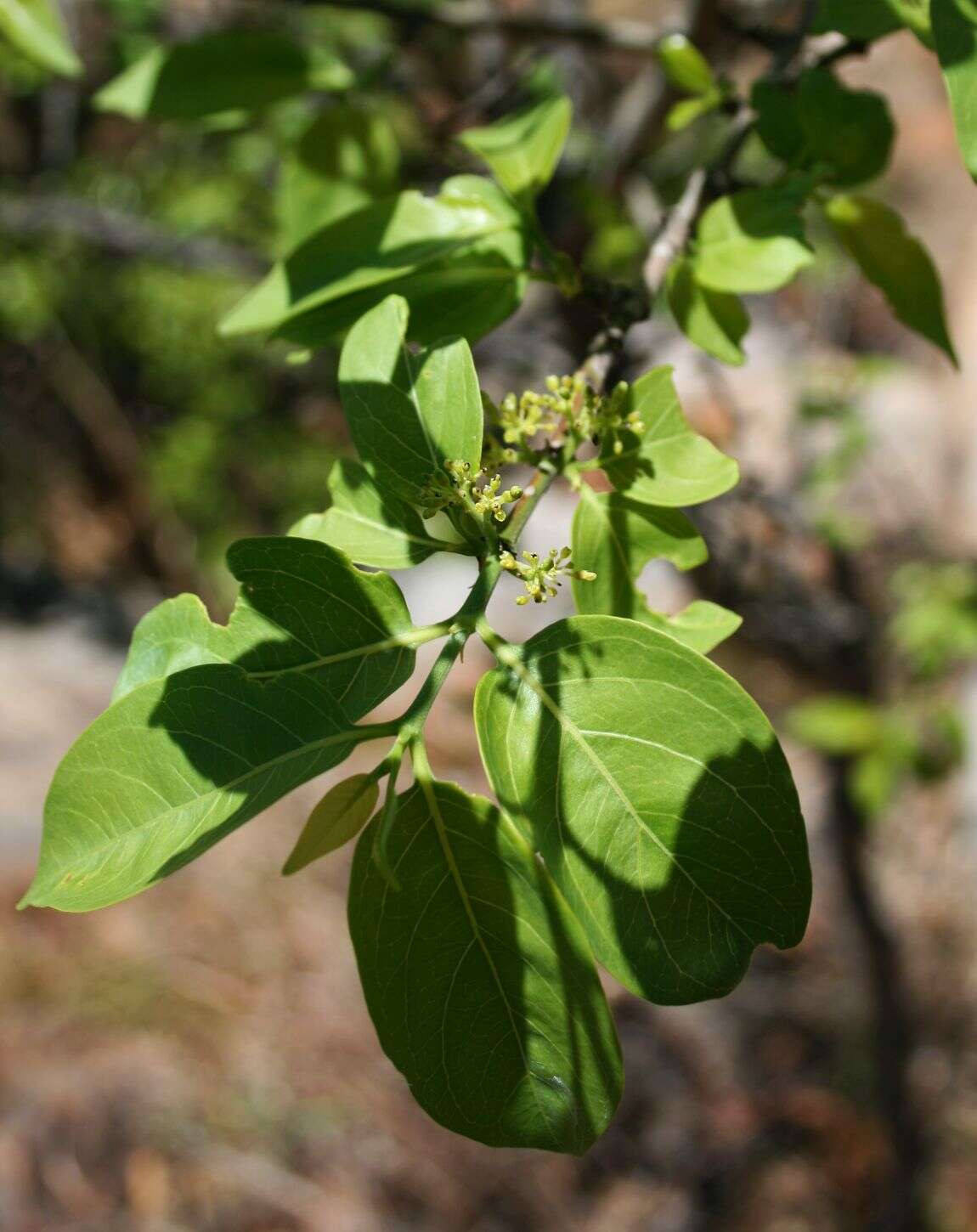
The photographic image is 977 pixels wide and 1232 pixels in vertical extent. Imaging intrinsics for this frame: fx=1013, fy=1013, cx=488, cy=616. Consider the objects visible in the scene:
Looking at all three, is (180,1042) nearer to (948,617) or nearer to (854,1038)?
(854,1038)

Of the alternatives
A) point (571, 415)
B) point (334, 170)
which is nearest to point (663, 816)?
point (571, 415)

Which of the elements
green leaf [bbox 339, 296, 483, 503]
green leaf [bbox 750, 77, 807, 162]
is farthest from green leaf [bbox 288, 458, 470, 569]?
Answer: green leaf [bbox 750, 77, 807, 162]

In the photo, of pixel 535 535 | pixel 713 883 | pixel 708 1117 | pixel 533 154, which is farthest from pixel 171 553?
pixel 713 883

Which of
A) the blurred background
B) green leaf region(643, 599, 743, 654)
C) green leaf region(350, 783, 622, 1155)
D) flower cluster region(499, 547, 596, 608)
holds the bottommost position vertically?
the blurred background

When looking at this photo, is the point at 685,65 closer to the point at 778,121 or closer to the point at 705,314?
the point at 778,121

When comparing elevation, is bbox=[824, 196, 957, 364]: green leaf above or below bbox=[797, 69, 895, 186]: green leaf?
below

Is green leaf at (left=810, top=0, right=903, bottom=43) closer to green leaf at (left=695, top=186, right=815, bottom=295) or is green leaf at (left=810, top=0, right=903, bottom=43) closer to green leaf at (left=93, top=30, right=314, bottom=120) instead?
green leaf at (left=695, top=186, right=815, bottom=295)
